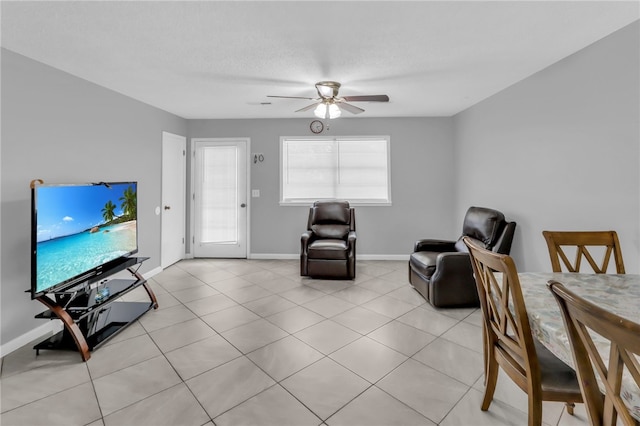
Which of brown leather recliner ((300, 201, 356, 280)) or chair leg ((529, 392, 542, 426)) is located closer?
chair leg ((529, 392, 542, 426))

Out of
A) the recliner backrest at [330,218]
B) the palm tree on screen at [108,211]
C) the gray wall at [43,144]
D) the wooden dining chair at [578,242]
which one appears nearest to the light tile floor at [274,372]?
the gray wall at [43,144]

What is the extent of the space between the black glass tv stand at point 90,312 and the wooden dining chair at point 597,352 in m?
2.91

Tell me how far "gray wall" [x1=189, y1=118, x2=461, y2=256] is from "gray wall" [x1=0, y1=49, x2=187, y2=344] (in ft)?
5.57

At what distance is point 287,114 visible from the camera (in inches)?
189

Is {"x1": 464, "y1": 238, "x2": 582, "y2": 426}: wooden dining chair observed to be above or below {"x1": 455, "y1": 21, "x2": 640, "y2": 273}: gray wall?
below

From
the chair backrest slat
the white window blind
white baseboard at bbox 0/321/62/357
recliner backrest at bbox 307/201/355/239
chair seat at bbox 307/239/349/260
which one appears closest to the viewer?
the chair backrest slat

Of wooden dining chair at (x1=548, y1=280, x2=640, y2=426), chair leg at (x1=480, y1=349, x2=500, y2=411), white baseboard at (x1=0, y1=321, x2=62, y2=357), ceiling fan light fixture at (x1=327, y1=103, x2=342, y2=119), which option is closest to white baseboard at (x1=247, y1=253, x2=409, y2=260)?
ceiling fan light fixture at (x1=327, y1=103, x2=342, y2=119)

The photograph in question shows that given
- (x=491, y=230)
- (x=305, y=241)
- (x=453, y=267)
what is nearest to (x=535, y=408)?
(x=453, y=267)

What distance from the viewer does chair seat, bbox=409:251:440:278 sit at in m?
3.24

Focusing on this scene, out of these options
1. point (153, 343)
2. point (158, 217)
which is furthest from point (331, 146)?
point (153, 343)

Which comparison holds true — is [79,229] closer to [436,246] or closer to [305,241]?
[305,241]

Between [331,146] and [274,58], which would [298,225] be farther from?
[274,58]

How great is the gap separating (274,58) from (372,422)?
2812mm

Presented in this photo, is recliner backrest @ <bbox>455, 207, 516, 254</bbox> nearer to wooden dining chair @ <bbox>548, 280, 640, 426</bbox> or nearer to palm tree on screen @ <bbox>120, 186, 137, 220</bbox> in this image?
wooden dining chair @ <bbox>548, 280, 640, 426</bbox>
